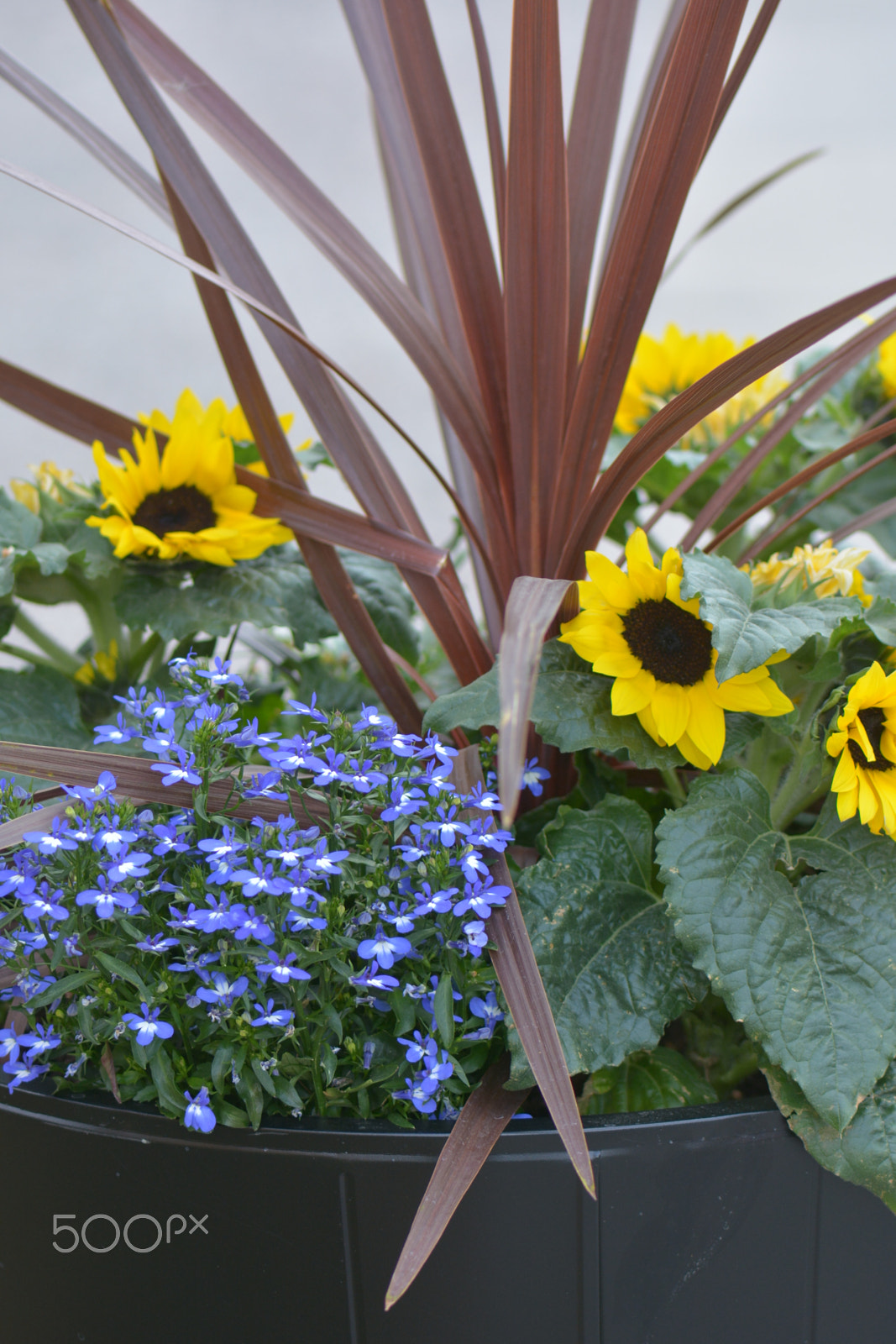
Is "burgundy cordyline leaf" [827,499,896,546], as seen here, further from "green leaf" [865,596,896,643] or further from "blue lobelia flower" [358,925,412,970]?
"blue lobelia flower" [358,925,412,970]

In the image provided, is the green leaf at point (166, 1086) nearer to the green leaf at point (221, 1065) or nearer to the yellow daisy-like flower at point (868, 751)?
the green leaf at point (221, 1065)

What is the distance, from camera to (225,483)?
0.87 metres

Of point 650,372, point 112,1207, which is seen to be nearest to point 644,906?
point 112,1207

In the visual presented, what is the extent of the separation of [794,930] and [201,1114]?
0.36m

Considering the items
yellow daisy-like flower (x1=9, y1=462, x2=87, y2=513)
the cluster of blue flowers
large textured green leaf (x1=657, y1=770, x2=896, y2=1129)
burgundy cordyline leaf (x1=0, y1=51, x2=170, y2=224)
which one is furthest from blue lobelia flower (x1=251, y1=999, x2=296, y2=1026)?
burgundy cordyline leaf (x1=0, y1=51, x2=170, y2=224)

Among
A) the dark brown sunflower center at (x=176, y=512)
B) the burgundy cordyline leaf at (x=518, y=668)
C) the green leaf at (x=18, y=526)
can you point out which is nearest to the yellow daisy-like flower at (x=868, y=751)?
the burgundy cordyline leaf at (x=518, y=668)

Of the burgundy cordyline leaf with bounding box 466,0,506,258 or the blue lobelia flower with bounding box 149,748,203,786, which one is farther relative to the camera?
the burgundy cordyline leaf with bounding box 466,0,506,258

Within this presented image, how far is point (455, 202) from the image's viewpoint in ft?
2.45

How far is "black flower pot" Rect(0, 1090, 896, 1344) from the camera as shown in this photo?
0.52m

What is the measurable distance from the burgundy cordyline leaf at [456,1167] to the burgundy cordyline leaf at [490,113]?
61 cm

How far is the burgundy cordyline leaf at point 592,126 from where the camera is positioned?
0.83 metres

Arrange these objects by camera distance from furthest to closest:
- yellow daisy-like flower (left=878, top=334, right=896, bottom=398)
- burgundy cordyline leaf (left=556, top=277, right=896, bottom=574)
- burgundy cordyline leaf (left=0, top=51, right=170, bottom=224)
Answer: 1. yellow daisy-like flower (left=878, top=334, right=896, bottom=398)
2. burgundy cordyline leaf (left=0, top=51, right=170, bottom=224)
3. burgundy cordyline leaf (left=556, top=277, right=896, bottom=574)

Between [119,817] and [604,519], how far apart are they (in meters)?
0.41

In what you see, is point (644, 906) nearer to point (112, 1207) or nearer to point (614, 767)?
point (614, 767)
